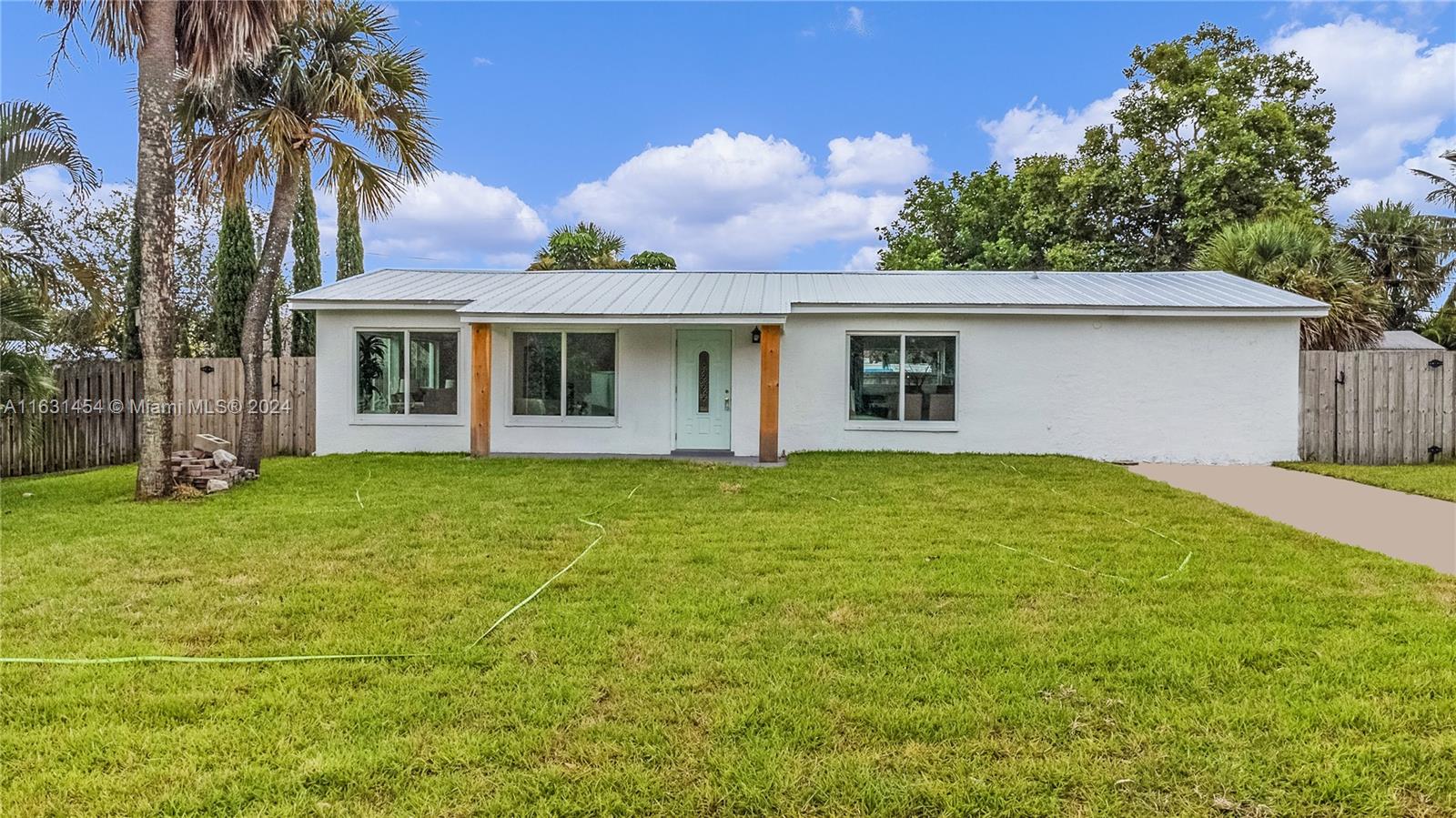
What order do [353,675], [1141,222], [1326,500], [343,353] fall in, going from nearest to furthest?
1. [353,675]
2. [1326,500]
3. [343,353]
4. [1141,222]

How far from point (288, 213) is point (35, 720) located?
8232 millimetres

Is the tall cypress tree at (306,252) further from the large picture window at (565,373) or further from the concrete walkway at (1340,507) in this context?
the concrete walkway at (1340,507)

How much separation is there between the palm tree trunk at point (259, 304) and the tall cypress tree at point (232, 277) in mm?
8210

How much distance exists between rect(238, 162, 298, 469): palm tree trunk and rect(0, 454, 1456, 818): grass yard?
10.1 ft

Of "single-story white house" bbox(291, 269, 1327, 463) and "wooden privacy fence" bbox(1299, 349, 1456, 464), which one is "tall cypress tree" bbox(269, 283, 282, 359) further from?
"wooden privacy fence" bbox(1299, 349, 1456, 464)

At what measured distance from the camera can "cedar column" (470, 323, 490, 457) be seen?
11094 millimetres

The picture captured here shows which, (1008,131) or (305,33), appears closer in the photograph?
Result: (305,33)

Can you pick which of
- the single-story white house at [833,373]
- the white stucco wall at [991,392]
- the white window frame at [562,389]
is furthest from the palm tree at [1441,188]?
the white window frame at [562,389]

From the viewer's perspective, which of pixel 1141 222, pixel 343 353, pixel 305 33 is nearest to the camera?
pixel 305 33

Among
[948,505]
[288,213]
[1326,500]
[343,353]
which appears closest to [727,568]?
[948,505]

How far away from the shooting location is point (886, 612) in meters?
4.21

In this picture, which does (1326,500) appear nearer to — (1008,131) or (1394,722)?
(1394,722)

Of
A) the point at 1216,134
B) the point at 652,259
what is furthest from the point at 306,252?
the point at 1216,134

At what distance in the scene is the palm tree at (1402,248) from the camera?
20.4 metres
